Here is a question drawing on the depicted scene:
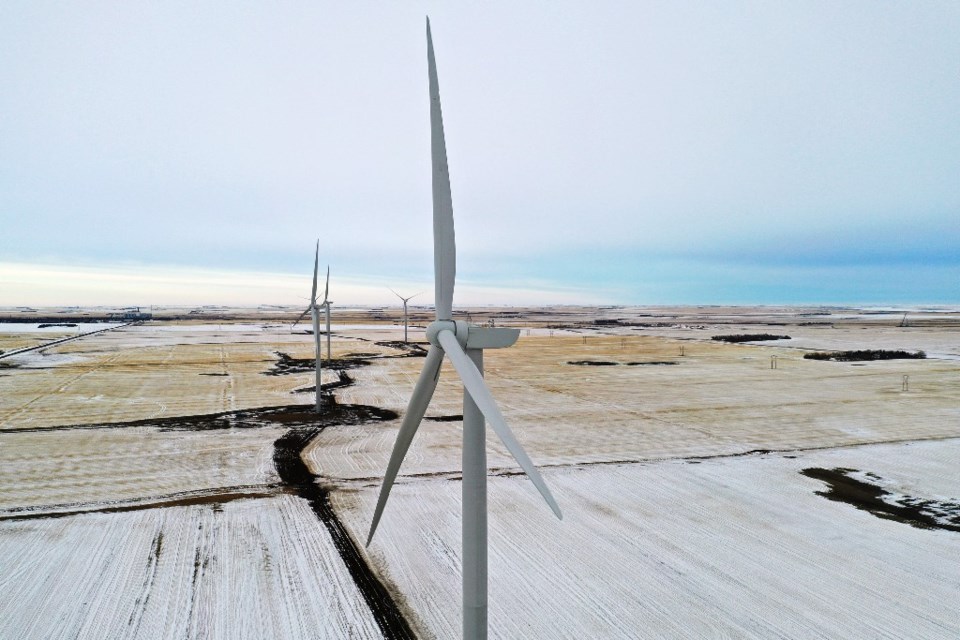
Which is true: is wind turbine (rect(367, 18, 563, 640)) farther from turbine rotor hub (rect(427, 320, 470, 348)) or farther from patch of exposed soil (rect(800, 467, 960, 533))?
patch of exposed soil (rect(800, 467, 960, 533))

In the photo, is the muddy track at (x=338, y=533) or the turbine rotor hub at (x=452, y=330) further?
the muddy track at (x=338, y=533)

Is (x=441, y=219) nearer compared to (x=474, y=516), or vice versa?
(x=474, y=516)

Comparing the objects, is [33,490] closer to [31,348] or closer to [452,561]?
[452,561]

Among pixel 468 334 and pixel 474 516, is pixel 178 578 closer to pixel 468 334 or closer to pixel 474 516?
pixel 474 516

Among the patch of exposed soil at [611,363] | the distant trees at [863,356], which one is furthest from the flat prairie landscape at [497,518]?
the distant trees at [863,356]

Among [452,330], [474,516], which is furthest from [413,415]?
[474,516]

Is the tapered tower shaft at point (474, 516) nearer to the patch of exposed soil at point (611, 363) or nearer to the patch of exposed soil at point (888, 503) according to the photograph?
the patch of exposed soil at point (888, 503)

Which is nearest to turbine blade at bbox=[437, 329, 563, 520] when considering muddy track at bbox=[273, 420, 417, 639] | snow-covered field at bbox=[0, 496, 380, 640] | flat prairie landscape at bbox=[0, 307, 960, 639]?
muddy track at bbox=[273, 420, 417, 639]
